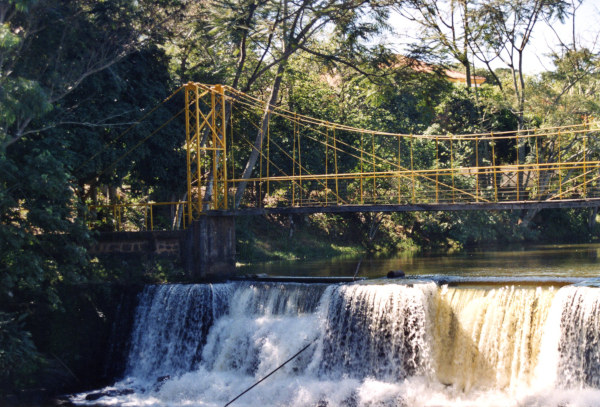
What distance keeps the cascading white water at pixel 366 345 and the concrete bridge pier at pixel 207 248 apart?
1.93 m

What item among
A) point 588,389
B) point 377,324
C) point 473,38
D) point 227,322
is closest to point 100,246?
point 227,322

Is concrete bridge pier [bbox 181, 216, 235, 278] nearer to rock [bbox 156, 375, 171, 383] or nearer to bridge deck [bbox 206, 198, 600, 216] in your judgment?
bridge deck [bbox 206, 198, 600, 216]

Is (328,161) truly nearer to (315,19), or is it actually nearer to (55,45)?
(315,19)

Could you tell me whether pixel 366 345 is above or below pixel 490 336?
below

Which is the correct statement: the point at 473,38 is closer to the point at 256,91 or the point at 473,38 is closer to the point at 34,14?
the point at 256,91

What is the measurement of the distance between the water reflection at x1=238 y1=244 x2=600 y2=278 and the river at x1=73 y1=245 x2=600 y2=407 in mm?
4189

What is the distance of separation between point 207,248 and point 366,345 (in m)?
5.68

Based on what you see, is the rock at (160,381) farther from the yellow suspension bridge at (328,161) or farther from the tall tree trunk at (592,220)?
the tall tree trunk at (592,220)

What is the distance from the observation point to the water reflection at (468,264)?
Result: 58.2 ft

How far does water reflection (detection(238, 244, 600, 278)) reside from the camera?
1773 centimetres

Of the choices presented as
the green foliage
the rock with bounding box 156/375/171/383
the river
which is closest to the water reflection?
the river

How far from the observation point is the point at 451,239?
30.8m

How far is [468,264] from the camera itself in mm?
20578

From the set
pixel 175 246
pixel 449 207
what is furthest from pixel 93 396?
pixel 449 207
